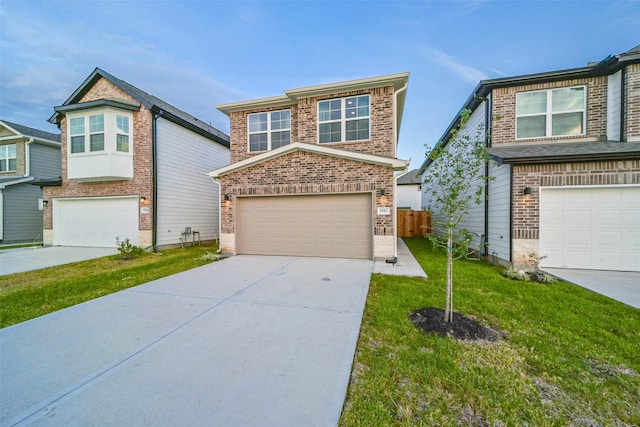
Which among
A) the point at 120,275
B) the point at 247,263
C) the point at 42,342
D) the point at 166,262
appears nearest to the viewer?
the point at 42,342

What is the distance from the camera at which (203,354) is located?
2.87 meters

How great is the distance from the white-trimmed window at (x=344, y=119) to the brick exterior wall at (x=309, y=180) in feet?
5.03

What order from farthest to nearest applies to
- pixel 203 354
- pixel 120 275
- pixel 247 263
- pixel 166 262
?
pixel 166 262 → pixel 247 263 → pixel 120 275 → pixel 203 354

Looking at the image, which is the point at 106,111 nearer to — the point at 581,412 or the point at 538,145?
the point at 581,412

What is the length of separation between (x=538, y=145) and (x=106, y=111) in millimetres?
16185

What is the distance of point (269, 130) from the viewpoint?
10.3 metres

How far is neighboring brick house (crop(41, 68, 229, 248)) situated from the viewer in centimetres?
1041

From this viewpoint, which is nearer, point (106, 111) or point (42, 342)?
point (42, 342)

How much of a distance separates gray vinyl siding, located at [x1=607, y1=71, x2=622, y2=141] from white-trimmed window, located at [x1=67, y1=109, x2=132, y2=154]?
17345 millimetres

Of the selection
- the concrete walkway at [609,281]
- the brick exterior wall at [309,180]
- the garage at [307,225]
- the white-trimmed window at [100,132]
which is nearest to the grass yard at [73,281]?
the garage at [307,225]

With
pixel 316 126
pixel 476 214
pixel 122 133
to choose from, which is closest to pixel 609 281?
pixel 476 214

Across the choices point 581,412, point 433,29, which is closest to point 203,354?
point 581,412

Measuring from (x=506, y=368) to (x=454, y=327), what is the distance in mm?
840

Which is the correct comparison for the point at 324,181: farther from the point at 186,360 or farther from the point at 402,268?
the point at 186,360
